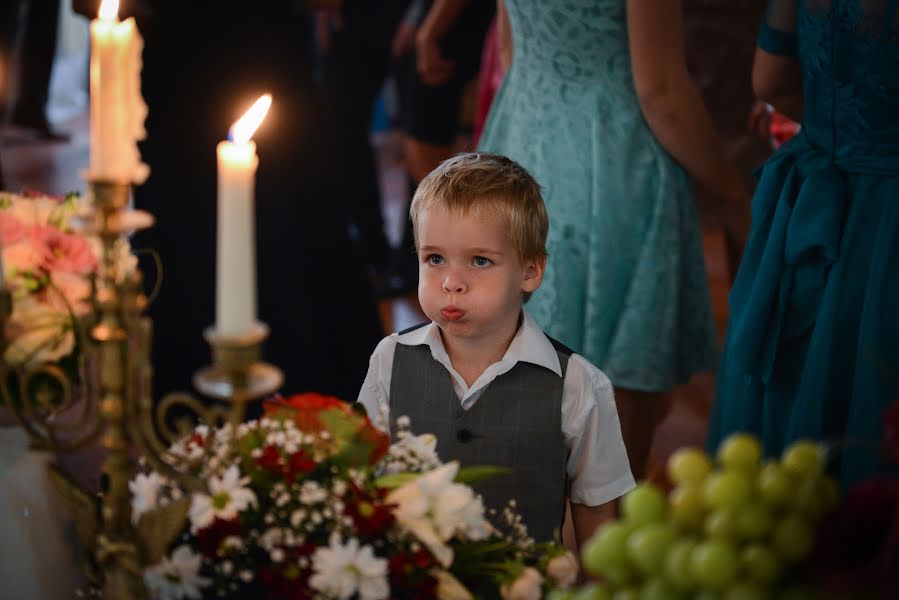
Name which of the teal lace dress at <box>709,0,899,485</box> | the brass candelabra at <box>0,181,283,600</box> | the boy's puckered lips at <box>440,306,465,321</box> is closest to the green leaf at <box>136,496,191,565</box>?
the brass candelabra at <box>0,181,283,600</box>

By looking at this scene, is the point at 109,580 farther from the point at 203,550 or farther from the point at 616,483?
the point at 616,483

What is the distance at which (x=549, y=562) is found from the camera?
4.05ft

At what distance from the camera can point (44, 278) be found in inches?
48.8

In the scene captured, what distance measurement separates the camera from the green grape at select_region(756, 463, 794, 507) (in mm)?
864

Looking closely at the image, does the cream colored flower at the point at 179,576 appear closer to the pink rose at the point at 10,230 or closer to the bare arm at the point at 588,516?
the pink rose at the point at 10,230

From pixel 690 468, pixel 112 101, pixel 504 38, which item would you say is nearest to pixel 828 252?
pixel 504 38

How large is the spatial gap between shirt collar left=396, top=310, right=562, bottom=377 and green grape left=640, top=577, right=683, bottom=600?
0.82 meters

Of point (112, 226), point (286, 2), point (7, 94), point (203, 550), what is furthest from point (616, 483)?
point (7, 94)

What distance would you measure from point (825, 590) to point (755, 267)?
1449mm

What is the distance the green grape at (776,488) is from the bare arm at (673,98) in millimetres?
1464

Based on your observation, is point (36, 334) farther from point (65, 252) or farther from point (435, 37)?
point (435, 37)

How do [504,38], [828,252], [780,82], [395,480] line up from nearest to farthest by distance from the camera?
[395,480] < [828,252] < [780,82] < [504,38]

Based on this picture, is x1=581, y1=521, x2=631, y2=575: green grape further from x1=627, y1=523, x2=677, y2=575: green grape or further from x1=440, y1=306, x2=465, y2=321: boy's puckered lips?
x1=440, y1=306, x2=465, y2=321: boy's puckered lips

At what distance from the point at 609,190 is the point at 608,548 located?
154 cm
